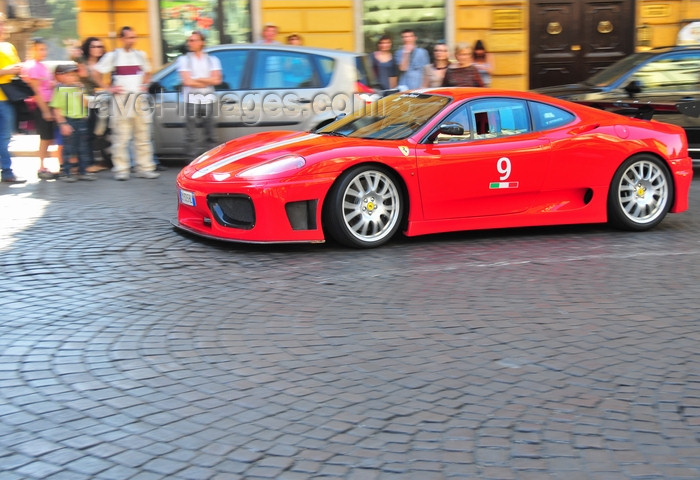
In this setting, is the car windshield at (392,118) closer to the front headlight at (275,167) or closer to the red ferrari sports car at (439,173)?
the red ferrari sports car at (439,173)

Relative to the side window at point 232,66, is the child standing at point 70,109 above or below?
below

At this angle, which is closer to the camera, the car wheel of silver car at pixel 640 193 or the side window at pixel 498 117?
the side window at pixel 498 117

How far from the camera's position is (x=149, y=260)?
670cm

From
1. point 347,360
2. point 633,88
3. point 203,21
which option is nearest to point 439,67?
point 633,88

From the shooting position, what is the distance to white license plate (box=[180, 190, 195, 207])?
23.5 ft

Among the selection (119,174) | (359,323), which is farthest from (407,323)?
(119,174)

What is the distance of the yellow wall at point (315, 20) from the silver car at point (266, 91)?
15.8ft

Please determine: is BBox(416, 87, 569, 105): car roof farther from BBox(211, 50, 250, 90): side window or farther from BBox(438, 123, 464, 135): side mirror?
BBox(211, 50, 250, 90): side window

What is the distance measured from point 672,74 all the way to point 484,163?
5.52m

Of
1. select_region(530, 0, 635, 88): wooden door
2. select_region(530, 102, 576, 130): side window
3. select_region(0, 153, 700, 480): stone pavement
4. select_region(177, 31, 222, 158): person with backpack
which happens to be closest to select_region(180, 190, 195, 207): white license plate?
select_region(0, 153, 700, 480): stone pavement

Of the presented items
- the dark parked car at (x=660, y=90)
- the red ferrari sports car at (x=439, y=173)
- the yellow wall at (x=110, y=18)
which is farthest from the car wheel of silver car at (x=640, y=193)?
the yellow wall at (x=110, y=18)

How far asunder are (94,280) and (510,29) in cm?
1259

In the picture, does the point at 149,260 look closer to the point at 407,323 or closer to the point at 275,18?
the point at 407,323

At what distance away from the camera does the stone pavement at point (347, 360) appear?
140 inches
